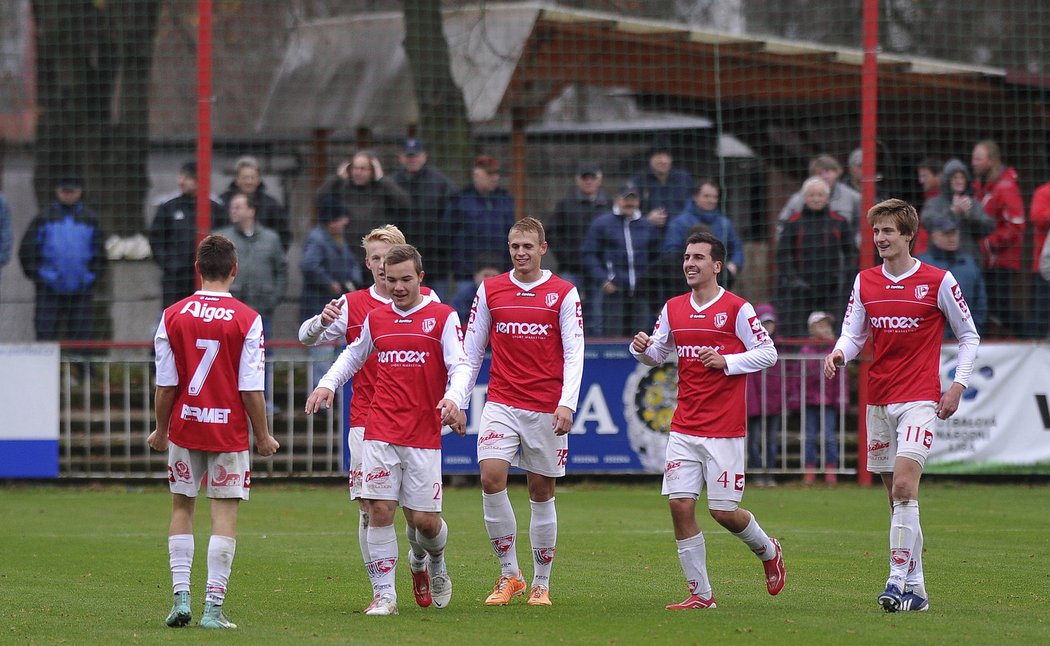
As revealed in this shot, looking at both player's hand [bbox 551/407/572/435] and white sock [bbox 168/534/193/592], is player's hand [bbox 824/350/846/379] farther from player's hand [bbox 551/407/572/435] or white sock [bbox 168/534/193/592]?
white sock [bbox 168/534/193/592]

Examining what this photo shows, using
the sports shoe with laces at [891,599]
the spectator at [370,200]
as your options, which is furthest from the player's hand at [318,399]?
the spectator at [370,200]

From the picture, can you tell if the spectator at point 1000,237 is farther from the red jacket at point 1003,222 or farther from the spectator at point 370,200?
the spectator at point 370,200

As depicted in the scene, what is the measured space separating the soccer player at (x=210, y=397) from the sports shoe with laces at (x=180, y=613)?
0.24 metres

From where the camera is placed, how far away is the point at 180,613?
762 centimetres

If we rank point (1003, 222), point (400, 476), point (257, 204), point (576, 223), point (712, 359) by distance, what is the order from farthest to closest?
point (576, 223)
point (1003, 222)
point (257, 204)
point (712, 359)
point (400, 476)

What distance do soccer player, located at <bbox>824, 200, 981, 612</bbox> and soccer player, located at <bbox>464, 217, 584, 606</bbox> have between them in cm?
154

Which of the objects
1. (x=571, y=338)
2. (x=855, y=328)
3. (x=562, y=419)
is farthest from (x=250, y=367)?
(x=855, y=328)

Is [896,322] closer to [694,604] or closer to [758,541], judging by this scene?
[758,541]

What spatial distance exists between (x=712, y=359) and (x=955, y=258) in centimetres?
801

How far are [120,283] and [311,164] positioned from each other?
3.13m

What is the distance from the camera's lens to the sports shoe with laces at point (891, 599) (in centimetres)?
804

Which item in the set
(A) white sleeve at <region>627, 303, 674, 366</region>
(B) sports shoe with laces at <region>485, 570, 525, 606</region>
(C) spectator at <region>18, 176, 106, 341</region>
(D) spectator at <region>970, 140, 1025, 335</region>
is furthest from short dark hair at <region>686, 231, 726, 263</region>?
(C) spectator at <region>18, 176, 106, 341</region>

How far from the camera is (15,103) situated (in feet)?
75.5

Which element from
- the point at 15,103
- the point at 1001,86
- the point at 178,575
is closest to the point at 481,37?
the point at 1001,86
